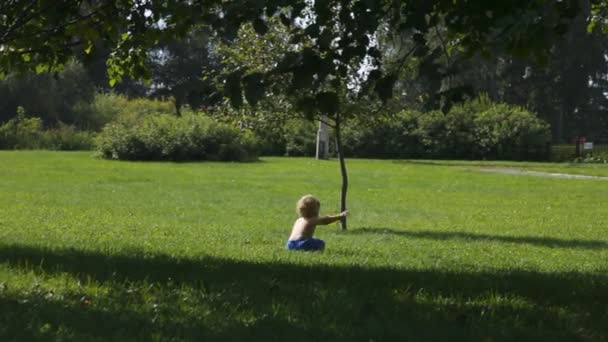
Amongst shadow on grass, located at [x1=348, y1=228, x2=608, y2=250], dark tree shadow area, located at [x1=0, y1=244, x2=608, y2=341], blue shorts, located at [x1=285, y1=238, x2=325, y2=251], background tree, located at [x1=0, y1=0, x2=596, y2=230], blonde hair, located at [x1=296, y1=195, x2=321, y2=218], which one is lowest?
shadow on grass, located at [x1=348, y1=228, x2=608, y2=250]

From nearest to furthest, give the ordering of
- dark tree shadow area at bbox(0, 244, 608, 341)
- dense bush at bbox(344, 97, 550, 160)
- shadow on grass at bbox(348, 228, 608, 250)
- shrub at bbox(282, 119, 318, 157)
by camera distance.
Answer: dark tree shadow area at bbox(0, 244, 608, 341)
shadow on grass at bbox(348, 228, 608, 250)
dense bush at bbox(344, 97, 550, 160)
shrub at bbox(282, 119, 318, 157)

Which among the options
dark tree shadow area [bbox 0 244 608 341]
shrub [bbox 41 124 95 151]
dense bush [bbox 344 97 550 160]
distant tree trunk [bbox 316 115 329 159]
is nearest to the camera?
dark tree shadow area [bbox 0 244 608 341]

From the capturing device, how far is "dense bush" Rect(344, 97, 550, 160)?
4678cm

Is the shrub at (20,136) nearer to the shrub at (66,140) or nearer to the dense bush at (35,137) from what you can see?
the dense bush at (35,137)

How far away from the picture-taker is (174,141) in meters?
37.9

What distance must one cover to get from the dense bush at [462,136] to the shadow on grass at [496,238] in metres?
32.0

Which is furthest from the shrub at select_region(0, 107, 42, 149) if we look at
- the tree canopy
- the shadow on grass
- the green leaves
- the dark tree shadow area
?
the green leaves

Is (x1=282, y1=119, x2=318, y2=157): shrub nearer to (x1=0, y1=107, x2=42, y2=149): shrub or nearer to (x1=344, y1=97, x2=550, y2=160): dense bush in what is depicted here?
(x1=344, y1=97, x2=550, y2=160): dense bush

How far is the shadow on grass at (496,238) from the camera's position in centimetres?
1282

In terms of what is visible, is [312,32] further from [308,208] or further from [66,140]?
[66,140]

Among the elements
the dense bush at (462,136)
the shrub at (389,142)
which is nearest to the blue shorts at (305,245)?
the dense bush at (462,136)

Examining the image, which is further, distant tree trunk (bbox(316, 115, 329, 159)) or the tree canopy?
distant tree trunk (bbox(316, 115, 329, 159))

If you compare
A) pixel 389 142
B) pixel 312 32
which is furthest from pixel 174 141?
pixel 312 32

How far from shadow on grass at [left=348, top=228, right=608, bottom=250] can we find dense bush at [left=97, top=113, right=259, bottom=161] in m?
23.9
